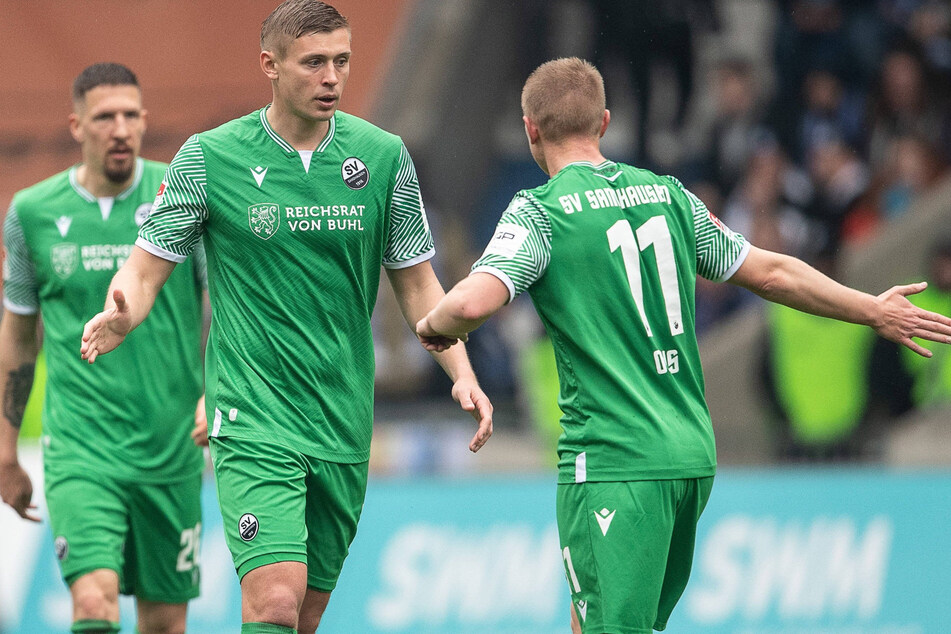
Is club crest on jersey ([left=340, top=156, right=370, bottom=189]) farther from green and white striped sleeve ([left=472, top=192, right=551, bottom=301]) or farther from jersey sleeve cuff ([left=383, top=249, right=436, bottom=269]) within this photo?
green and white striped sleeve ([left=472, top=192, right=551, bottom=301])

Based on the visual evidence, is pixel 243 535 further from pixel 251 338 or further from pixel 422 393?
pixel 422 393

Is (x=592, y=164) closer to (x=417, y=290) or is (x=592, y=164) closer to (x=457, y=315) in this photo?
(x=457, y=315)

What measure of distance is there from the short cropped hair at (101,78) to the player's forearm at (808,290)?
311 centimetres

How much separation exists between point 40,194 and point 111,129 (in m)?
0.47

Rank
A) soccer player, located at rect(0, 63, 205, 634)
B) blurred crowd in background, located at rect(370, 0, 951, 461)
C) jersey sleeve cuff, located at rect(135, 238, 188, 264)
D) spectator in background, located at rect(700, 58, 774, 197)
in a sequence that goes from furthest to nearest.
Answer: spectator in background, located at rect(700, 58, 774, 197), blurred crowd in background, located at rect(370, 0, 951, 461), soccer player, located at rect(0, 63, 205, 634), jersey sleeve cuff, located at rect(135, 238, 188, 264)

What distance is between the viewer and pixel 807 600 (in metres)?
9.28

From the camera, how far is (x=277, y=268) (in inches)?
204

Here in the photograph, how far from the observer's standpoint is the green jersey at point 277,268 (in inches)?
203

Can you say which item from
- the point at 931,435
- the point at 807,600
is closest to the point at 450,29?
the point at 931,435

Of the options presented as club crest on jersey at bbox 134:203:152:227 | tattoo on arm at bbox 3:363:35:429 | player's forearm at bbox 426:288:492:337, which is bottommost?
tattoo on arm at bbox 3:363:35:429

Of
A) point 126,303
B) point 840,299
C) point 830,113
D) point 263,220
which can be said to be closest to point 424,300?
point 263,220

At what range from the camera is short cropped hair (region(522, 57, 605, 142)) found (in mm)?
4918

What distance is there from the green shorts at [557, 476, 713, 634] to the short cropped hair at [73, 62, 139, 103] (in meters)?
3.06

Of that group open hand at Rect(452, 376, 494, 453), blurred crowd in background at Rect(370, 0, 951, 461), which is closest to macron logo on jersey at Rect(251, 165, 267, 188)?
open hand at Rect(452, 376, 494, 453)
